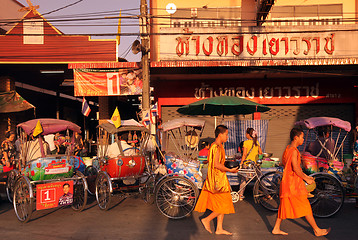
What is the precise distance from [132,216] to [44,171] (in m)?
2.07

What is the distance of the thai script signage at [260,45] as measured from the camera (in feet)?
43.8

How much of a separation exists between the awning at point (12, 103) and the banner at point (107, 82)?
2.59 metres

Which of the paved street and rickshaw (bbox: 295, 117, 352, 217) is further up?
rickshaw (bbox: 295, 117, 352, 217)

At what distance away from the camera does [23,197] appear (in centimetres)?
638

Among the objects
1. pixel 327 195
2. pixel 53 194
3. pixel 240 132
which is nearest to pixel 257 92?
pixel 240 132

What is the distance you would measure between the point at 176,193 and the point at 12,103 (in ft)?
36.6

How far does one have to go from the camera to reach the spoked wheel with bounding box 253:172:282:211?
6797mm

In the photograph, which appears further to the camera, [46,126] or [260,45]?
[260,45]

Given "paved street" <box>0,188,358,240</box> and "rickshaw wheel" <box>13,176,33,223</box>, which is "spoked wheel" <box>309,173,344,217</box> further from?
"rickshaw wheel" <box>13,176,33,223</box>

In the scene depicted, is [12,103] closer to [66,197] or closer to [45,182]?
[45,182]

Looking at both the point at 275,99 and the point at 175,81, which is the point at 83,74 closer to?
the point at 175,81

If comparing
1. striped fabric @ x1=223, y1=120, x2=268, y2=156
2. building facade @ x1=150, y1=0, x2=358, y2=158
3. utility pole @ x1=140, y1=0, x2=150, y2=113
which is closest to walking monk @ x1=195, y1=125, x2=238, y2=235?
utility pole @ x1=140, y1=0, x2=150, y2=113

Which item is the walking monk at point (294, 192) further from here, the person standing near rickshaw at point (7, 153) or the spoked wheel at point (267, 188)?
the person standing near rickshaw at point (7, 153)

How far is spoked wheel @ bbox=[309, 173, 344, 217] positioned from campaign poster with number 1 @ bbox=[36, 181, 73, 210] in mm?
5123
